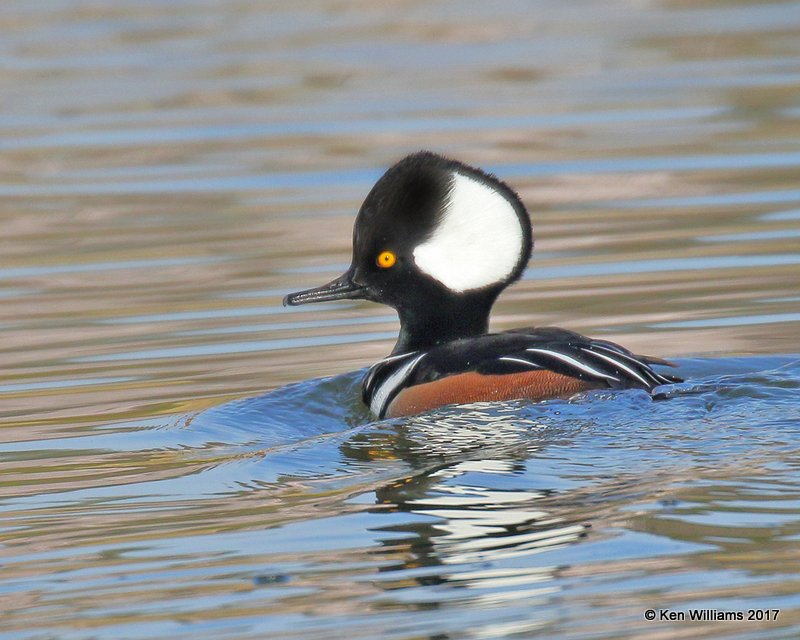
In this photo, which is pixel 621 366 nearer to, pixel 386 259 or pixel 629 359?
pixel 629 359

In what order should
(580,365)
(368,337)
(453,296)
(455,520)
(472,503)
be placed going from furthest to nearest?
(368,337)
(453,296)
(580,365)
(472,503)
(455,520)

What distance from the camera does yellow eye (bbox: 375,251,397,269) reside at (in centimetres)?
668

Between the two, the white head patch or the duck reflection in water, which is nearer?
the duck reflection in water

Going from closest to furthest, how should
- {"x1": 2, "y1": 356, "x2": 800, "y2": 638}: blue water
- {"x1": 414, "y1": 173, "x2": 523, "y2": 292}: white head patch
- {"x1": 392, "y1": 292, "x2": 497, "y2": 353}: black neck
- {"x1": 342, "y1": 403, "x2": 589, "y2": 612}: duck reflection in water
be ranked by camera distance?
{"x1": 2, "y1": 356, "x2": 800, "y2": 638}: blue water, {"x1": 342, "y1": 403, "x2": 589, "y2": 612}: duck reflection in water, {"x1": 414, "y1": 173, "x2": 523, "y2": 292}: white head patch, {"x1": 392, "y1": 292, "x2": 497, "y2": 353}: black neck

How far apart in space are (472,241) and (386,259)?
0.44 meters

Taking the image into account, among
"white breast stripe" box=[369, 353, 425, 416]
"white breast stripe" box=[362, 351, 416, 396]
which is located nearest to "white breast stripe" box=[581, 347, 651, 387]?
"white breast stripe" box=[369, 353, 425, 416]

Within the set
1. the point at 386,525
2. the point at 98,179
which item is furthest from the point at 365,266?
the point at 98,179

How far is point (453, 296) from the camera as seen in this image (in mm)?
6625

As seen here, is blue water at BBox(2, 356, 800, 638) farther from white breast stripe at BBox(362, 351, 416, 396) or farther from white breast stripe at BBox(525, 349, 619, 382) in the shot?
white breast stripe at BBox(362, 351, 416, 396)

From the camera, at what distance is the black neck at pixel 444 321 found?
662 centimetres

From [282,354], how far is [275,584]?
12.0 feet

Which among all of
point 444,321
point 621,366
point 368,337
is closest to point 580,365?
point 621,366

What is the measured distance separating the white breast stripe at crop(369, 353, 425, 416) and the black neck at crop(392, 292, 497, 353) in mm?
277

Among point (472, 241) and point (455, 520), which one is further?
point (472, 241)
